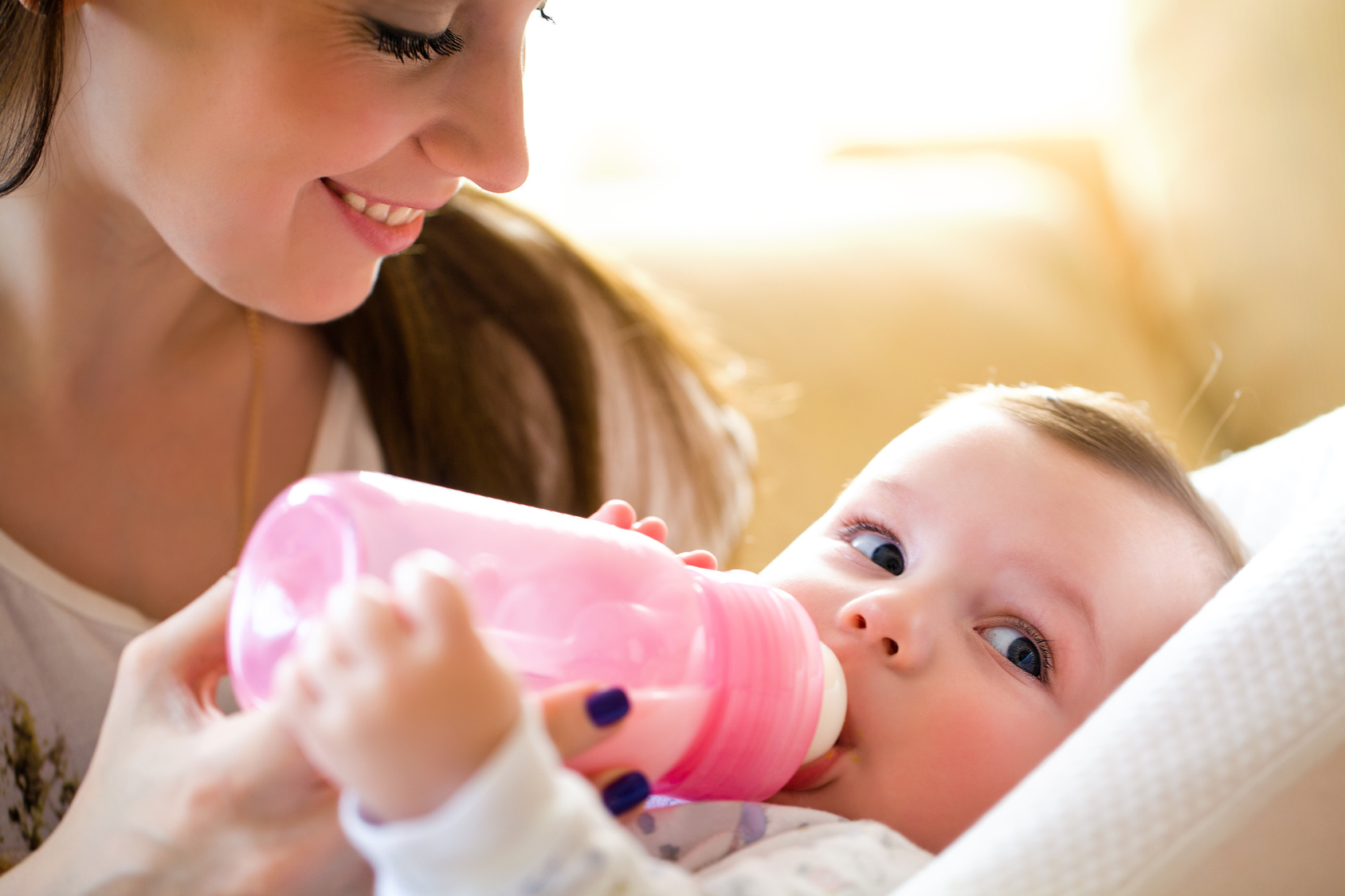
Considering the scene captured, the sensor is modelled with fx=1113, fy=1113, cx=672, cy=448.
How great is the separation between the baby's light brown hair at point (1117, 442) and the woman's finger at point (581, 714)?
0.50 meters

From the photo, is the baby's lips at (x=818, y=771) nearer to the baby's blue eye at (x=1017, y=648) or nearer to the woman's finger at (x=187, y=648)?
the baby's blue eye at (x=1017, y=648)

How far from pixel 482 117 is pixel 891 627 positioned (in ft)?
1.64

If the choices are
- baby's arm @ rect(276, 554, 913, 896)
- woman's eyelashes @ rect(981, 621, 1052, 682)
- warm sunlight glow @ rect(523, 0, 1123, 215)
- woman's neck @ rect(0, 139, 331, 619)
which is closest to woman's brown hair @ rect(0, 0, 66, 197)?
woman's neck @ rect(0, 139, 331, 619)

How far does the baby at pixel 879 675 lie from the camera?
47cm

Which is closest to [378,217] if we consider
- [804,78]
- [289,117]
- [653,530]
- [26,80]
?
[289,117]

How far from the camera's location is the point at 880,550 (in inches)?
34.8

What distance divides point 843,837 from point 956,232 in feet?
4.59

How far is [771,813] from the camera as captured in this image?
0.73 meters

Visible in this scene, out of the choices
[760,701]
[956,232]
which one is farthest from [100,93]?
[956,232]

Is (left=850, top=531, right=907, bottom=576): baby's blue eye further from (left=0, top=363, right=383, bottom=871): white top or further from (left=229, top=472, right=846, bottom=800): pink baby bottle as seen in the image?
(left=0, top=363, right=383, bottom=871): white top

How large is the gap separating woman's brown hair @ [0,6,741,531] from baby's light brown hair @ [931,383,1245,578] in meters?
0.50

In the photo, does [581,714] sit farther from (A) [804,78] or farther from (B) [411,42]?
(A) [804,78]

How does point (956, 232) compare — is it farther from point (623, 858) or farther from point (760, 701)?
point (623, 858)

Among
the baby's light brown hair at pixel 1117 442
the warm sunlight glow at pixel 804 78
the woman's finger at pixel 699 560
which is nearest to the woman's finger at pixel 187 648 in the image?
the woman's finger at pixel 699 560
